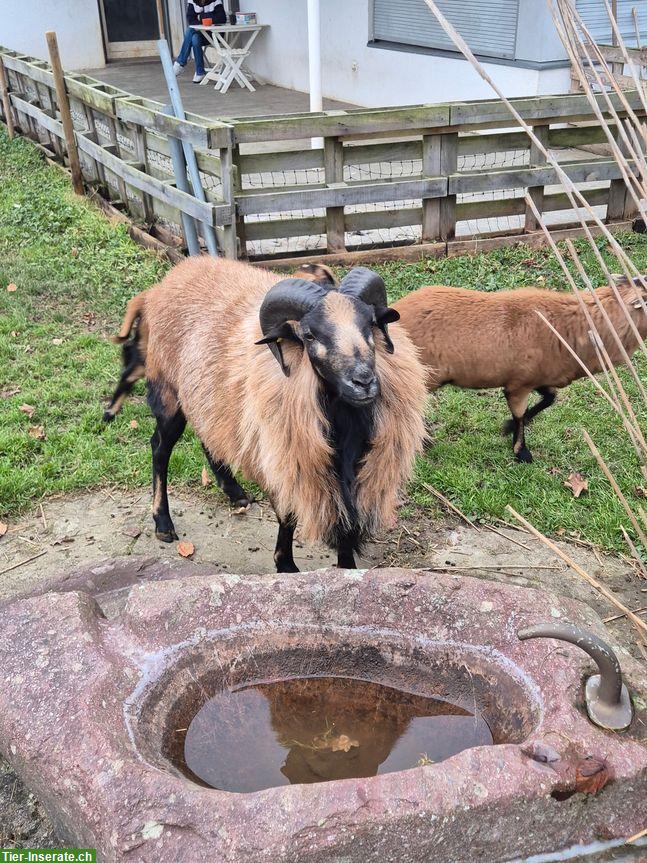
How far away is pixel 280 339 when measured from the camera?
3857 millimetres

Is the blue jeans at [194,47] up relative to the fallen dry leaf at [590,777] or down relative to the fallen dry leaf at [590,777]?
up

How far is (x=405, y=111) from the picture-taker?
8.09 m

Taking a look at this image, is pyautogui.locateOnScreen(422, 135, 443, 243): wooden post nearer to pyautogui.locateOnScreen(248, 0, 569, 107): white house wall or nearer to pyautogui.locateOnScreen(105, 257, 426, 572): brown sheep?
pyautogui.locateOnScreen(248, 0, 569, 107): white house wall

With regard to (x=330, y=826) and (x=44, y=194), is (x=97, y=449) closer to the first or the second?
(x=330, y=826)

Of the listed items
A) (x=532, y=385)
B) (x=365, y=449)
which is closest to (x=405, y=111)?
(x=532, y=385)

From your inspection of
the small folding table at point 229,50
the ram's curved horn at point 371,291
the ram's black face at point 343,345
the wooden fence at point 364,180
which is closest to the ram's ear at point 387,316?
the ram's curved horn at point 371,291

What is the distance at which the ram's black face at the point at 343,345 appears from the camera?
137 inches

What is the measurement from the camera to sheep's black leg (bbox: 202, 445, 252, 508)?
5301 mm

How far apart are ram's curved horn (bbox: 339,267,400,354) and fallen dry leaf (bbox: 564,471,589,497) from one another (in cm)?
206

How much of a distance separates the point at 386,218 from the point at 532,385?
3767 mm

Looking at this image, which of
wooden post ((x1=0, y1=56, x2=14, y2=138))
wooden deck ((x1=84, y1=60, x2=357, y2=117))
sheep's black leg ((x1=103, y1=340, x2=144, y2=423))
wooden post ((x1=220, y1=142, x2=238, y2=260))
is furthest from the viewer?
wooden deck ((x1=84, y1=60, x2=357, y2=117))

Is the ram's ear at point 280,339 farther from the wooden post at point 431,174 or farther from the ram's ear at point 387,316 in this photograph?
the wooden post at point 431,174

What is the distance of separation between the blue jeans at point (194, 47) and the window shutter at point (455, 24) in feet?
17.2

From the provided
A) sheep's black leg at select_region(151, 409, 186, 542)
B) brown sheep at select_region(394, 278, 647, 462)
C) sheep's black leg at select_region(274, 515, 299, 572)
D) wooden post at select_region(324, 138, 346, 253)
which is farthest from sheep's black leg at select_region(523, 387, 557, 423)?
wooden post at select_region(324, 138, 346, 253)
